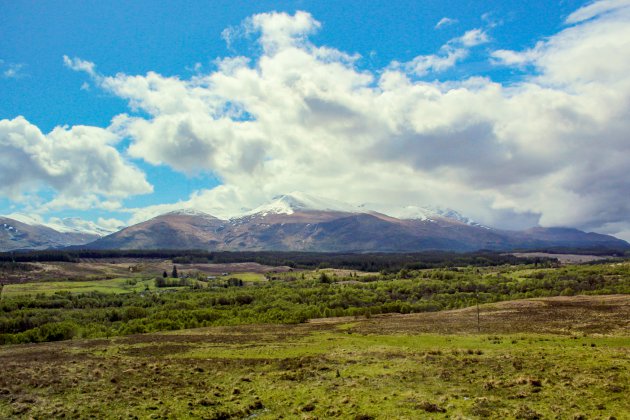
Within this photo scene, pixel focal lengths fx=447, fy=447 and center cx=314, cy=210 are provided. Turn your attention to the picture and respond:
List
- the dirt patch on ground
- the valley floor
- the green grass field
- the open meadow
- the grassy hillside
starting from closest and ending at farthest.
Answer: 1. the valley floor
2. the open meadow
3. the dirt patch on ground
4. the grassy hillside
5. the green grass field

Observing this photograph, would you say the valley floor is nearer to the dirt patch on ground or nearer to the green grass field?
the dirt patch on ground

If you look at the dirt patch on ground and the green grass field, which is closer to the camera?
the dirt patch on ground

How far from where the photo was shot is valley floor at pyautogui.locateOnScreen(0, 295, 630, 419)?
29.6 metres

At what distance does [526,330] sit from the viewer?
204 feet

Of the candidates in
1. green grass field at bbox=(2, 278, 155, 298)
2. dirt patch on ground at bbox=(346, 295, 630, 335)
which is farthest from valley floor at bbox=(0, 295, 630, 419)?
green grass field at bbox=(2, 278, 155, 298)

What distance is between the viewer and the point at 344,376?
40.0m

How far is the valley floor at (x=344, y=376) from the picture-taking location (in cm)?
2961

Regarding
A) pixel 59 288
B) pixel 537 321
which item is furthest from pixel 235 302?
pixel 537 321

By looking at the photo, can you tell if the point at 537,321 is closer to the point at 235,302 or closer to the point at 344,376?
the point at 344,376

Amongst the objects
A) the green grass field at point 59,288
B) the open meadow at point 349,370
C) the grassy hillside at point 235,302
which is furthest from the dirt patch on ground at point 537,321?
the green grass field at point 59,288

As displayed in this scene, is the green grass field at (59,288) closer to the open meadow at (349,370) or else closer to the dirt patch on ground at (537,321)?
the open meadow at (349,370)

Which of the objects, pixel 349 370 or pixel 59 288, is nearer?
pixel 349 370

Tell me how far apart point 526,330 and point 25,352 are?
6825 cm

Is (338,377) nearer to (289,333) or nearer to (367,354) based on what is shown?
(367,354)
